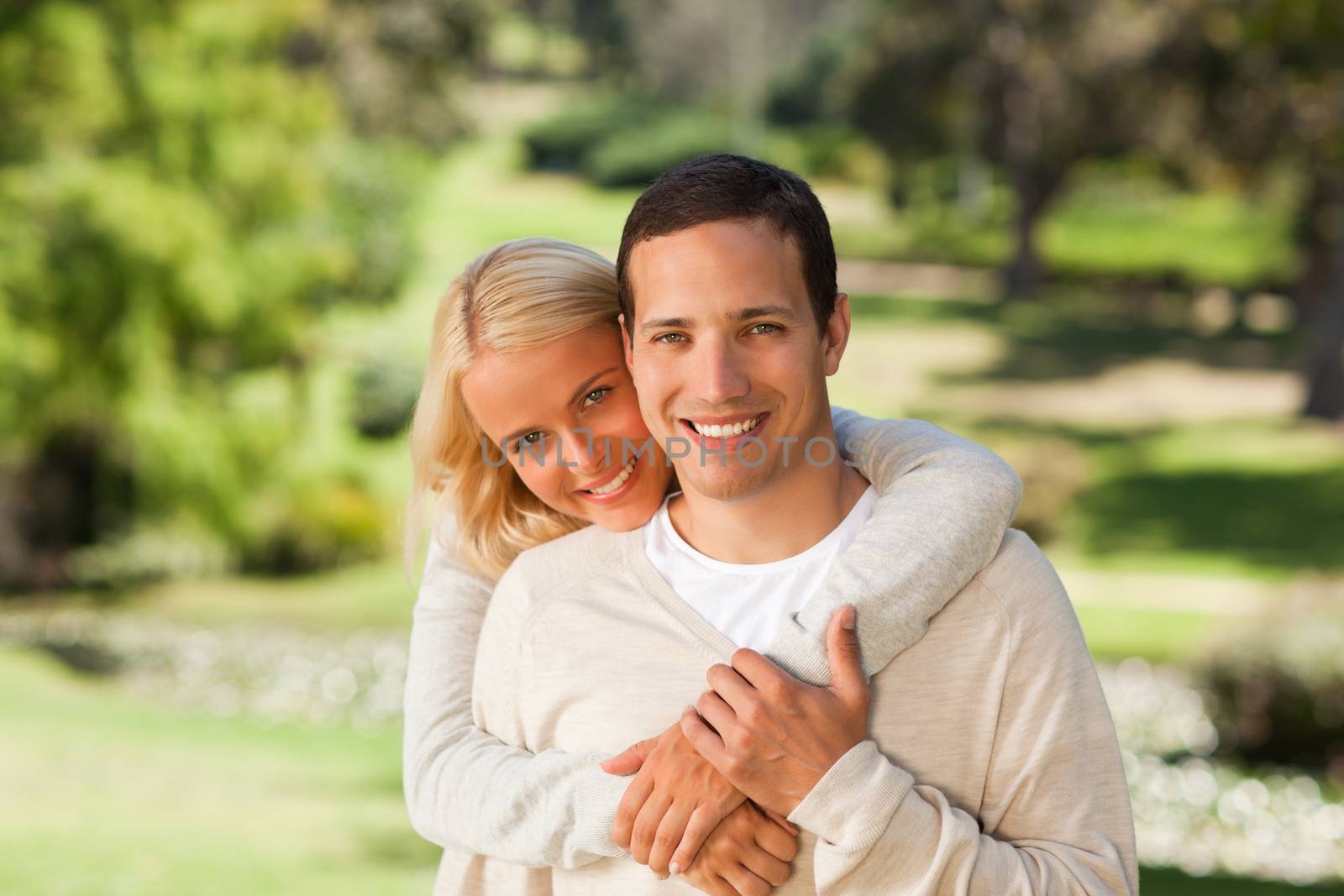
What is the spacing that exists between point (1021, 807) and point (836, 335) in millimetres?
531

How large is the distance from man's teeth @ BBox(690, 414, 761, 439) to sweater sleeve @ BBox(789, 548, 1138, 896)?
309 millimetres

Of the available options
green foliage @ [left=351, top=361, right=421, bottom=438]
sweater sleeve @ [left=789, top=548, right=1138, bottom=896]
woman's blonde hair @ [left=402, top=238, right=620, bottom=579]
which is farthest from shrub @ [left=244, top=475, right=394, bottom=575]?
sweater sleeve @ [left=789, top=548, right=1138, bottom=896]

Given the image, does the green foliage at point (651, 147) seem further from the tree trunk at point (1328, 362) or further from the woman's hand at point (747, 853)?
the woman's hand at point (747, 853)

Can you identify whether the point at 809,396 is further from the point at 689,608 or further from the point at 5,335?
the point at 5,335

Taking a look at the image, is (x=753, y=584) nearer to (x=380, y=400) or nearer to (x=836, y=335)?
(x=836, y=335)

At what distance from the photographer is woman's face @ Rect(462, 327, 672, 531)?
5.55 feet

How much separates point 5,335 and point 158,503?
2.18 metres

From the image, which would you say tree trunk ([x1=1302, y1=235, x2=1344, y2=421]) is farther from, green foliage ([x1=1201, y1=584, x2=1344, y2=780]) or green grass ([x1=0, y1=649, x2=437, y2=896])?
green grass ([x1=0, y1=649, x2=437, y2=896])

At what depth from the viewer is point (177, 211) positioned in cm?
1237

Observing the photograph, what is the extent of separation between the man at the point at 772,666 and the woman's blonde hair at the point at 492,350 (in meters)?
0.15

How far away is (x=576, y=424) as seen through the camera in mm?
1723

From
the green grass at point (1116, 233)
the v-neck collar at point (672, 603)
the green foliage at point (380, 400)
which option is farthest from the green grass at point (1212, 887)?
the green grass at point (1116, 233)

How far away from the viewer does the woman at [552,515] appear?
1.41 meters

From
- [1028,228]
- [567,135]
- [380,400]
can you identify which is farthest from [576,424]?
[567,135]
